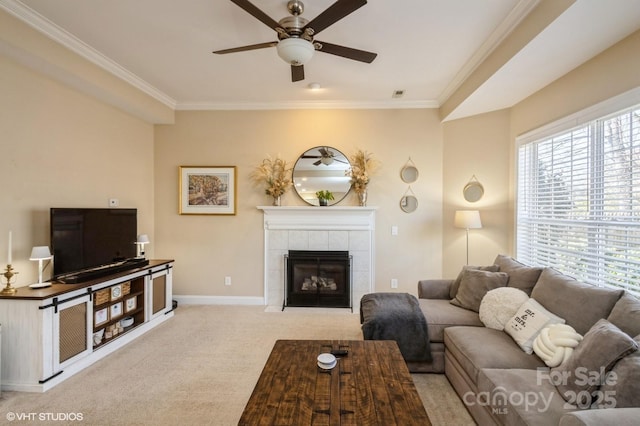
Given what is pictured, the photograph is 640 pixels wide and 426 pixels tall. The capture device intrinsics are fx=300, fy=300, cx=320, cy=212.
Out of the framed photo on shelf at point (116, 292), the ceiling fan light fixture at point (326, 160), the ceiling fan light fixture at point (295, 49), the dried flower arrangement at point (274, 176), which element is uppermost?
the ceiling fan light fixture at point (295, 49)

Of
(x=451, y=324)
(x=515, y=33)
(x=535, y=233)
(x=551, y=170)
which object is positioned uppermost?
(x=515, y=33)

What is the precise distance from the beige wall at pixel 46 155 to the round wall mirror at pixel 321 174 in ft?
7.79

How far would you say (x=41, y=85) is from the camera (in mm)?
2900

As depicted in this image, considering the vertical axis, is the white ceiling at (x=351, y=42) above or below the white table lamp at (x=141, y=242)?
above

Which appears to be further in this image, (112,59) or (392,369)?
(112,59)

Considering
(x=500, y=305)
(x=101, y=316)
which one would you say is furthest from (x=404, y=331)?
(x=101, y=316)

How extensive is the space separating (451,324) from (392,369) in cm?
107

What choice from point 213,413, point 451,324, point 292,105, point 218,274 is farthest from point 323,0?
point 218,274

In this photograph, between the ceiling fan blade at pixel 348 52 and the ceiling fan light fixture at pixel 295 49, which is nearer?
the ceiling fan light fixture at pixel 295 49

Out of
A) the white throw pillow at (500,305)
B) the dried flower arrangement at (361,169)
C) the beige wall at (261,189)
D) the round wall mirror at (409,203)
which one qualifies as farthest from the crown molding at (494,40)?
the white throw pillow at (500,305)

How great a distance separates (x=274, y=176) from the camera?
4.43 metres

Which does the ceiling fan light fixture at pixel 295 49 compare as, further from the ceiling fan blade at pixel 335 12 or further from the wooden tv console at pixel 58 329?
the wooden tv console at pixel 58 329

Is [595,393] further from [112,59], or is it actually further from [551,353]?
[112,59]

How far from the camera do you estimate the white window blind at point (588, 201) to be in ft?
7.55
